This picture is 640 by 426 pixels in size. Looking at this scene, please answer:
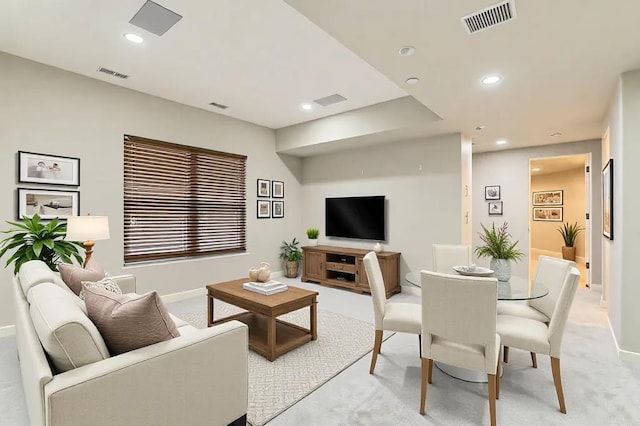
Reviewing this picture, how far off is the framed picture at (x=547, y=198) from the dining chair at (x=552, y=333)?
8251mm

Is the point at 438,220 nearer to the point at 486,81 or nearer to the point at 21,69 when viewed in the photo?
the point at 486,81

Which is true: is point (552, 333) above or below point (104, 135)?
below

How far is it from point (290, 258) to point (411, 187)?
2.66m

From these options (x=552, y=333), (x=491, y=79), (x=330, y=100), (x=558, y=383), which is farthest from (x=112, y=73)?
(x=558, y=383)

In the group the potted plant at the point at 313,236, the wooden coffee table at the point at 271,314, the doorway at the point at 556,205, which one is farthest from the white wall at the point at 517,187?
the wooden coffee table at the point at 271,314

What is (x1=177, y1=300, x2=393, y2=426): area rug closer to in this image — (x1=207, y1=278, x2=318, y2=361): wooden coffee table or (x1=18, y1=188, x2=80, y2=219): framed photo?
(x1=207, y1=278, x2=318, y2=361): wooden coffee table

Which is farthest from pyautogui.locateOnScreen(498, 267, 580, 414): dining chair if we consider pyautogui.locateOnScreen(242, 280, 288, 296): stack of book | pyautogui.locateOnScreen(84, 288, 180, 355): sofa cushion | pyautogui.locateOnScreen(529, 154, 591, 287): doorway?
pyautogui.locateOnScreen(529, 154, 591, 287): doorway

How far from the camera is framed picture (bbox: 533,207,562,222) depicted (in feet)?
29.1

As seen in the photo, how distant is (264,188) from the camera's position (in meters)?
5.96

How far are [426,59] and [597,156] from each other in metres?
4.56

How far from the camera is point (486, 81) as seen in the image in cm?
298

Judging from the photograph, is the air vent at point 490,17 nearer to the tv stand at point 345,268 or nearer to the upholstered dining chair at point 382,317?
→ the upholstered dining chair at point 382,317

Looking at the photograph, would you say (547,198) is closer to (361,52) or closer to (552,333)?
(552,333)

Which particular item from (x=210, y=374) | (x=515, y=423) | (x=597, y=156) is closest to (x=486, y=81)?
(x=515, y=423)
